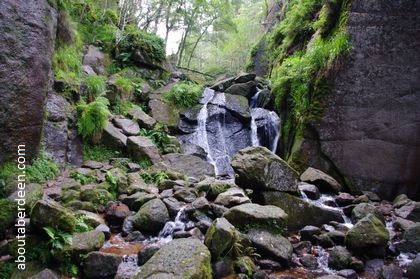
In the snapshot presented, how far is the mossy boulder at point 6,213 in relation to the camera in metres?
4.75

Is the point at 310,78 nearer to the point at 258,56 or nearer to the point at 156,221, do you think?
the point at 156,221

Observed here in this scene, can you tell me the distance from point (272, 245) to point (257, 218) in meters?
0.54

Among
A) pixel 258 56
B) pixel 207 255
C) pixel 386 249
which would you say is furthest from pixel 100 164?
pixel 258 56

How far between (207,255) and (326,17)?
918cm

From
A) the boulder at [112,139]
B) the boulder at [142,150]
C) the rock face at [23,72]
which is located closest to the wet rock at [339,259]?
the boulder at [142,150]

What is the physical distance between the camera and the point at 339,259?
5.21 meters

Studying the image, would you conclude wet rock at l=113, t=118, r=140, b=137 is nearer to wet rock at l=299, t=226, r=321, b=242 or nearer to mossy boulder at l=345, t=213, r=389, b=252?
wet rock at l=299, t=226, r=321, b=242

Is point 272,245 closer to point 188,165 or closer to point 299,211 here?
point 299,211

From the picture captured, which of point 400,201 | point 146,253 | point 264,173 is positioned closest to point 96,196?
point 146,253

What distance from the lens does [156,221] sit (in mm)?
5871

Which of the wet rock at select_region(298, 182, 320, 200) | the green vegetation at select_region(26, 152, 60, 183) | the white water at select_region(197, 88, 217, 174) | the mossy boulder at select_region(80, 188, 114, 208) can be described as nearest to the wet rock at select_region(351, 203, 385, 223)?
the wet rock at select_region(298, 182, 320, 200)

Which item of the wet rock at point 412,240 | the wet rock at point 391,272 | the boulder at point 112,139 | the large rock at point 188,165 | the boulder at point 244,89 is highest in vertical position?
the boulder at point 244,89

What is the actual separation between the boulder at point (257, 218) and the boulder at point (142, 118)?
6.23 metres

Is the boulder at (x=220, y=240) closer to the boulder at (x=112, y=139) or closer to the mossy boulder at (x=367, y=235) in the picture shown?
the mossy boulder at (x=367, y=235)
